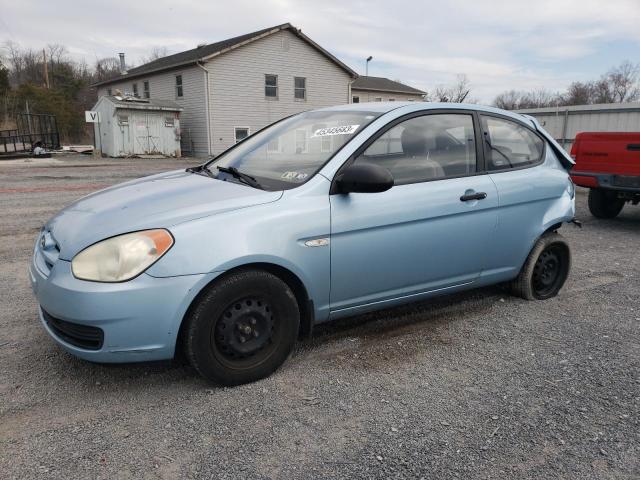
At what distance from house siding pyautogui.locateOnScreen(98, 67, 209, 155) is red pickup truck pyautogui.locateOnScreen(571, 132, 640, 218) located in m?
19.9

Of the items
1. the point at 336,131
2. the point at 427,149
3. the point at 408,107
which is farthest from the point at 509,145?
the point at 336,131

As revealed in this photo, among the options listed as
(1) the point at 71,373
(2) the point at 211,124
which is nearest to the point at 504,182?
(1) the point at 71,373

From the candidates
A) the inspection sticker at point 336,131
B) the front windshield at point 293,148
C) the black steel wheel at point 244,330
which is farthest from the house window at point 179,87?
the black steel wheel at point 244,330

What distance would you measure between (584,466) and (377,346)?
1465 mm

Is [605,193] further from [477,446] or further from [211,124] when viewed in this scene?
[211,124]

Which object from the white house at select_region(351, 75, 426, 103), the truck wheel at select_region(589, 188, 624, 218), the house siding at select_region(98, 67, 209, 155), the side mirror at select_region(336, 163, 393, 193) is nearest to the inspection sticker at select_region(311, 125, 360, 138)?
the side mirror at select_region(336, 163, 393, 193)

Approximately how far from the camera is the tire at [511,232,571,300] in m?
4.31

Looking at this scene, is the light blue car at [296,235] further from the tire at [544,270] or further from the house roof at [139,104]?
the house roof at [139,104]

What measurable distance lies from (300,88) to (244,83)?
327 centimetres

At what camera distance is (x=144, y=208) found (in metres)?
A: 2.92

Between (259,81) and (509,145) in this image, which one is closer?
(509,145)

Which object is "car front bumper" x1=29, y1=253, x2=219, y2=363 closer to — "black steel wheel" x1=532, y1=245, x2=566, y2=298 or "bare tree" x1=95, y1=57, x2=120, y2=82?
"black steel wheel" x1=532, y1=245, x2=566, y2=298

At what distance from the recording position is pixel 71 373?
306cm

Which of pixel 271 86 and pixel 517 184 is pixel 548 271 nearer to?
pixel 517 184
